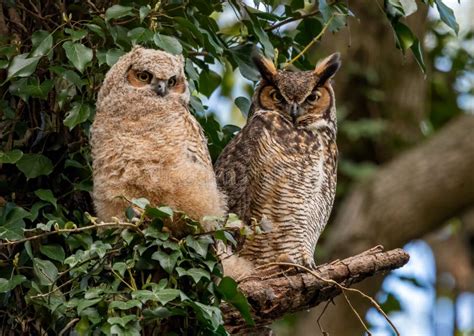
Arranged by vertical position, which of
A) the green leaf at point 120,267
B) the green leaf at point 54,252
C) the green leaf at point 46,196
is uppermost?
the green leaf at point 120,267

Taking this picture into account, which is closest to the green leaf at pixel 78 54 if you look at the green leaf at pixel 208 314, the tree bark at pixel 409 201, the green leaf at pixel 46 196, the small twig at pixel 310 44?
the green leaf at pixel 46 196

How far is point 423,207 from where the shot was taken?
22.1 ft

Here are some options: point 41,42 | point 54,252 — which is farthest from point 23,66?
point 54,252

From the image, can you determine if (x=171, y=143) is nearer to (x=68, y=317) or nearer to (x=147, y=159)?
(x=147, y=159)

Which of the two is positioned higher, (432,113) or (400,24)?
(400,24)

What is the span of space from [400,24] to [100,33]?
98 centimetres

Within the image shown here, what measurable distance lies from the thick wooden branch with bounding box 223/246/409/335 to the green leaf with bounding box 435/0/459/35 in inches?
29.0

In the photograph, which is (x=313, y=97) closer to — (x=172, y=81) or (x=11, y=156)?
(x=172, y=81)

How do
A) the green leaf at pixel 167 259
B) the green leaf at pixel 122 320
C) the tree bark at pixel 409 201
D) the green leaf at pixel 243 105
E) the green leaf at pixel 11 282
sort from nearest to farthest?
the green leaf at pixel 122 320 < the green leaf at pixel 167 259 < the green leaf at pixel 11 282 < the green leaf at pixel 243 105 < the tree bark at pixel 409 201

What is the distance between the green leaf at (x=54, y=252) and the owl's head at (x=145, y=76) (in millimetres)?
451

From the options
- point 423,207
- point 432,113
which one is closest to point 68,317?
point 423,207

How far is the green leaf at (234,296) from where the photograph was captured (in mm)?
2758

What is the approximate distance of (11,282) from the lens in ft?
9.48

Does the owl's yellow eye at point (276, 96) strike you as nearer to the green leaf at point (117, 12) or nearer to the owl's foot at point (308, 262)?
the owl's foot at point (308, 262)
